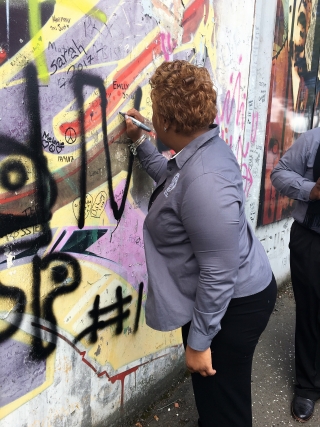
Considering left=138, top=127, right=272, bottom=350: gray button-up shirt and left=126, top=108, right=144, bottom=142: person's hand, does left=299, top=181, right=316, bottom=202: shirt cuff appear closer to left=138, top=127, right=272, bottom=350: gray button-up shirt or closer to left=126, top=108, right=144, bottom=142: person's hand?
left=138, top=127, right=272, bottom=350: gray button-up shirt

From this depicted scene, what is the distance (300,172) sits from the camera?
2.68m

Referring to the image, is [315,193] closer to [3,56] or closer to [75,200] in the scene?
[75,200]

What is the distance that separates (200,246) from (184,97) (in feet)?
1.82

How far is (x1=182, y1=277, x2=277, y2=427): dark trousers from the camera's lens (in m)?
1.73

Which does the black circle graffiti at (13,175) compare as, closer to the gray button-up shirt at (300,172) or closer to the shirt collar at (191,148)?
the shirt collar at (191,148)

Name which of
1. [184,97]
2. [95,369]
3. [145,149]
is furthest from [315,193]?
[95,369]

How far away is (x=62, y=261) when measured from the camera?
1.95 meters

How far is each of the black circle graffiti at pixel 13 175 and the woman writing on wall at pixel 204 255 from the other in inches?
21.2

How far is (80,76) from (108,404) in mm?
1752

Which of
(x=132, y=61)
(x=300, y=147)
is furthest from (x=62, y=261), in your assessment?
(x=300, y=147)

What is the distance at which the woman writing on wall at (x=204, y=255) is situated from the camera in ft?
4.95

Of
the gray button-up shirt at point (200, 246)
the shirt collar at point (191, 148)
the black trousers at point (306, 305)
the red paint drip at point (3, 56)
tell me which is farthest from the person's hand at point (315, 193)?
the red paint drip at point (3, 56)

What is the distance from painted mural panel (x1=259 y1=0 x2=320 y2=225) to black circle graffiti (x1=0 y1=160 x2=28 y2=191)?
275 centimetres

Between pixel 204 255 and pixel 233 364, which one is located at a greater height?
pixel 204 255
